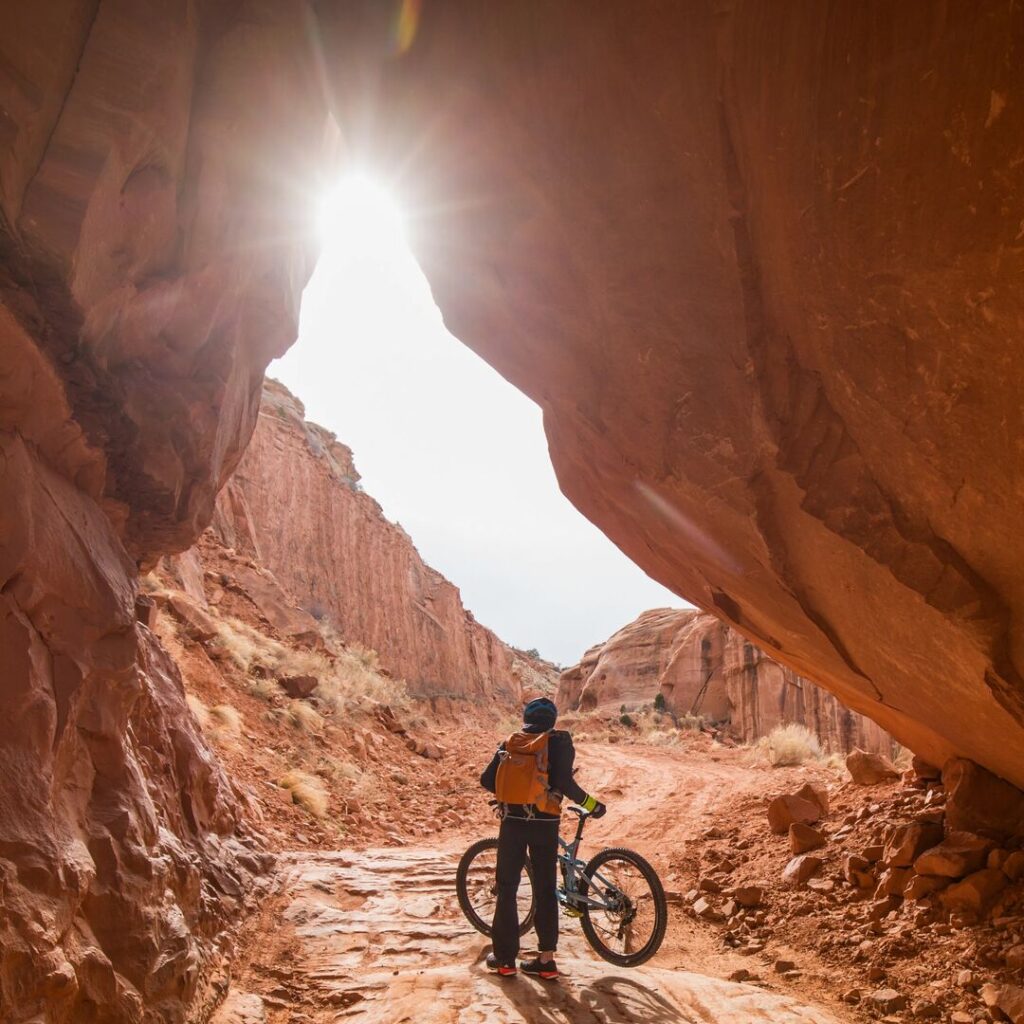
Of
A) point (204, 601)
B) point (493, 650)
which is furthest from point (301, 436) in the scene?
point (493, 650)

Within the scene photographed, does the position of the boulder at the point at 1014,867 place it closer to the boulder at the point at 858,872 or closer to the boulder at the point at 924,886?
the boulder at the point at 924,886

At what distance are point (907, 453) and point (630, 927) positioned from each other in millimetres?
3867

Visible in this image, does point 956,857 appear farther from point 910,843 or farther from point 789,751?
point 789,751

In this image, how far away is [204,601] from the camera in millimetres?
16578

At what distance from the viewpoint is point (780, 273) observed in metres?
3.74

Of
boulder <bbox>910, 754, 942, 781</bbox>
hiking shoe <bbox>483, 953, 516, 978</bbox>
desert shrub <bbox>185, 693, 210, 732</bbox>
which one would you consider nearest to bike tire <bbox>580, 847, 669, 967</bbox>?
hiking shoe <bbox>483, 953, 516, 978</bbox>

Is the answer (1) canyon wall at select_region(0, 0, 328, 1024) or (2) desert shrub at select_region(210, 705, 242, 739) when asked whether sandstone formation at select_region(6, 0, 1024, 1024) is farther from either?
(2) desert shrub at select_region(210, 705, 242, 739)

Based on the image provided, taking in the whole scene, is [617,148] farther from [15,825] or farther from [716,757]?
[716,757]

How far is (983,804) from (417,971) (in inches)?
179

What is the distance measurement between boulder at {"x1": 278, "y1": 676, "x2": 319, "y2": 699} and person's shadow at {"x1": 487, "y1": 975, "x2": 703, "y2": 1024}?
982 cm

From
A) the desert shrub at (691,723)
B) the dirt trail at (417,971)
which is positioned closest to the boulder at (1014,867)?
the dirt trail at (417,971)

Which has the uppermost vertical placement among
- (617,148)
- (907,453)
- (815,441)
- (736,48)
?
(617,148)

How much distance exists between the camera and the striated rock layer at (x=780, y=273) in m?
2.81

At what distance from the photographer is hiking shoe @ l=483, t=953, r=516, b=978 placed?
4660 millimetres
